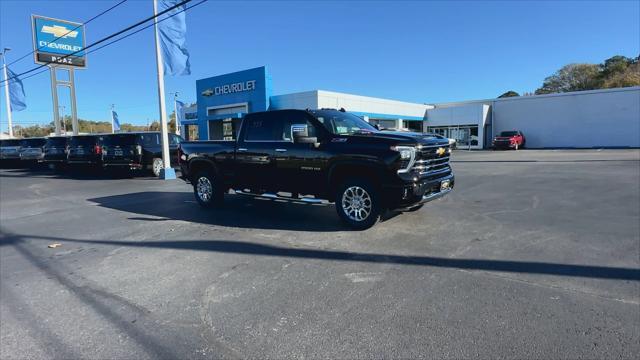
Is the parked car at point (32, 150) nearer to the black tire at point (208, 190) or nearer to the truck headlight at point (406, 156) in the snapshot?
the black tire at point (208, 190)

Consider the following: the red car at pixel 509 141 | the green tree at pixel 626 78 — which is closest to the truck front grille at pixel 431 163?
the red car at pixel 509 141

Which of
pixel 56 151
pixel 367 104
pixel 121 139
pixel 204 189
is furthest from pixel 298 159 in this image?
pixel 367 104

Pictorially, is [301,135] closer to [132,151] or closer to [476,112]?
[132,151]

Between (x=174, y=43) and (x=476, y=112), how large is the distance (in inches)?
1365

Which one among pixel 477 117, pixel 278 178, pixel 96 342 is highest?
pixel 477 117

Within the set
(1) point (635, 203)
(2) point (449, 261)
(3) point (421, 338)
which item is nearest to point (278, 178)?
(2) point (449, 261)

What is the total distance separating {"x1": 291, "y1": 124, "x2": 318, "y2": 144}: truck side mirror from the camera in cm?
691

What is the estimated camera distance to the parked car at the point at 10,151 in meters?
24.1

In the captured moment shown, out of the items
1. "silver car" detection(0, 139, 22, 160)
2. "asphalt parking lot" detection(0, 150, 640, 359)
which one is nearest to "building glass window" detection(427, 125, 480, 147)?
"silver car" detection(0, 139, 22, 160)

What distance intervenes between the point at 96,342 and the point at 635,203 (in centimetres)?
1022

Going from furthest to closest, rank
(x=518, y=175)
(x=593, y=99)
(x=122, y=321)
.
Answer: (x=593, y=99)
(x=518, y=175)
(x=122, y=321)

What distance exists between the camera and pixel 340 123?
7.59 meters

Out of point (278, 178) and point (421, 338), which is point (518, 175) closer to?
point (278, 178)

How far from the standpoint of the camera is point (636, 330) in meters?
3.36
